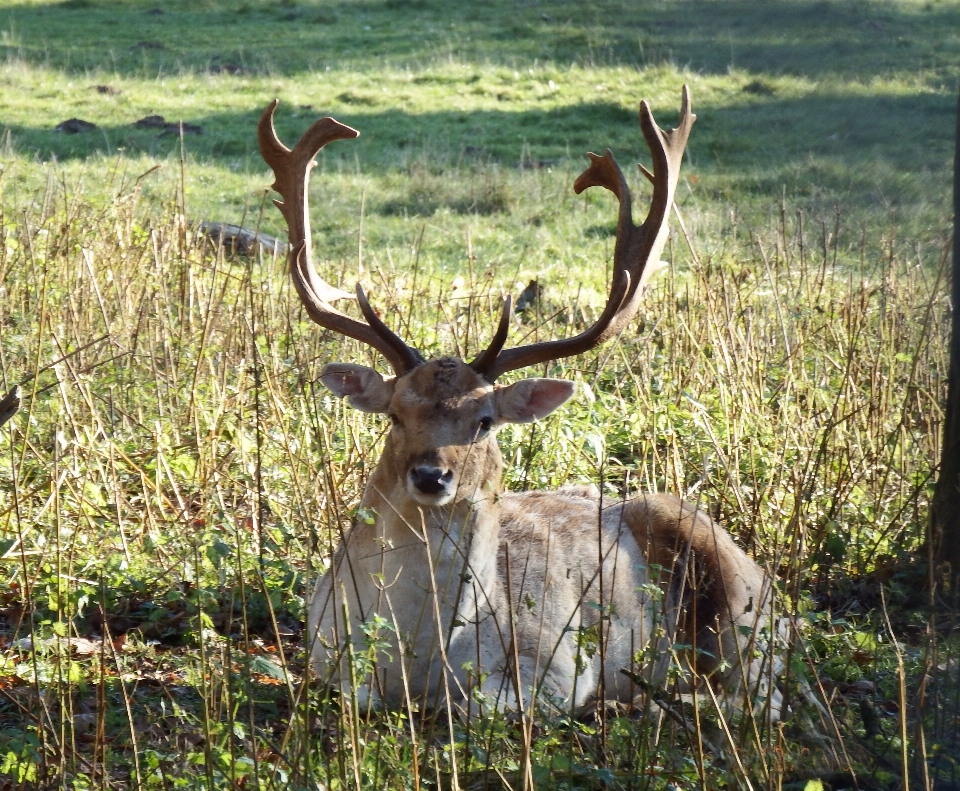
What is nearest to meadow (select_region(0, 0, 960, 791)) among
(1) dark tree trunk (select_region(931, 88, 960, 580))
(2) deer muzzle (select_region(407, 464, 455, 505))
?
(1) dark tree trunk (select_region(931, 88, 960, 580))

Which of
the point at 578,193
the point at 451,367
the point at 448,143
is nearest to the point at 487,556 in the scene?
the point at 451,367

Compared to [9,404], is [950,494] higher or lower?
lower

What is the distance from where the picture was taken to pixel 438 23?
2411 centimetres

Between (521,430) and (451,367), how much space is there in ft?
5.29

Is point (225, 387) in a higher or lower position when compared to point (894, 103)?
lower

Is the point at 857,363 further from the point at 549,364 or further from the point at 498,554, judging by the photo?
the point at 498,554

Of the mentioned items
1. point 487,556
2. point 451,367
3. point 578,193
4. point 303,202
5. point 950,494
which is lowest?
point 487,556

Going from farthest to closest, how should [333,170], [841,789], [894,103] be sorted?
1. [333,170]
2. [841,789]
3. [894,103]

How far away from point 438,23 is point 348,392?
2036cm

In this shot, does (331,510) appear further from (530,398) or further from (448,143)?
(448,143)

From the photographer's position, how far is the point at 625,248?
5559mm

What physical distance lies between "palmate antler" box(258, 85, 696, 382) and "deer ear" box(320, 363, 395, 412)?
0.12 m

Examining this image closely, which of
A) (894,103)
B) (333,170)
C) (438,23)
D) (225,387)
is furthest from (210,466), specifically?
(438,23)

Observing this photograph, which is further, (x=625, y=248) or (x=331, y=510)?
(x=625, y=248)
